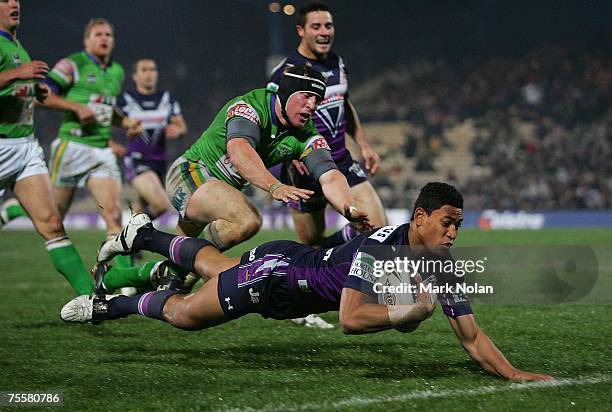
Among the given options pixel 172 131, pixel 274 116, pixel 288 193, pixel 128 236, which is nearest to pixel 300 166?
pixel 274 116

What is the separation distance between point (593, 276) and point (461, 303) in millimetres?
6448

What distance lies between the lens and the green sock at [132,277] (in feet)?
21.1

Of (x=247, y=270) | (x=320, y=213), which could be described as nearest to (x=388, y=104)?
(x=320, y=213)

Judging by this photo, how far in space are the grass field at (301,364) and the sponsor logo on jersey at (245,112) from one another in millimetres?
1657

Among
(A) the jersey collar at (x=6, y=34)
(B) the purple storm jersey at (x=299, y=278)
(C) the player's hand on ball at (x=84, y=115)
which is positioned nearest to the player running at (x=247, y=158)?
(B) the purple storm jersey at (x=299, y=278)

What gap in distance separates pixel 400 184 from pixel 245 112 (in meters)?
26.3

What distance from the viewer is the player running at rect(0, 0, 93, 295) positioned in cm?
731

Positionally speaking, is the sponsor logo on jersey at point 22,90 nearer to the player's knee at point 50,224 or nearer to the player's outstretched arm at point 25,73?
the player's outstretched arm at point 25,73

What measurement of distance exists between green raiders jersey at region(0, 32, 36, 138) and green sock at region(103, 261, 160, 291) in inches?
68.8

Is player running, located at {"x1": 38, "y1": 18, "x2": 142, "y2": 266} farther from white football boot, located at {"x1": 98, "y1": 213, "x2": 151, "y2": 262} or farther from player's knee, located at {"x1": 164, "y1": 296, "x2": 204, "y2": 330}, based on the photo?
player's knee, located at {"x1": 164, "y1": 296, "x2": 204, "y2": 330}

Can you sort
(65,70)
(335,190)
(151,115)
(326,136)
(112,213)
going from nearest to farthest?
(335,190) → (326,136) → (112,213) → (65,70) → (151,115)

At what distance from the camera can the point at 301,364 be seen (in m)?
5.68

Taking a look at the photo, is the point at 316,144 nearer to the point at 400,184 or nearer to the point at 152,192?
A: the point at 152,192

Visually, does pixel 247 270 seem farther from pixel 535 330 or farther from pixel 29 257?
pixel 29 257
